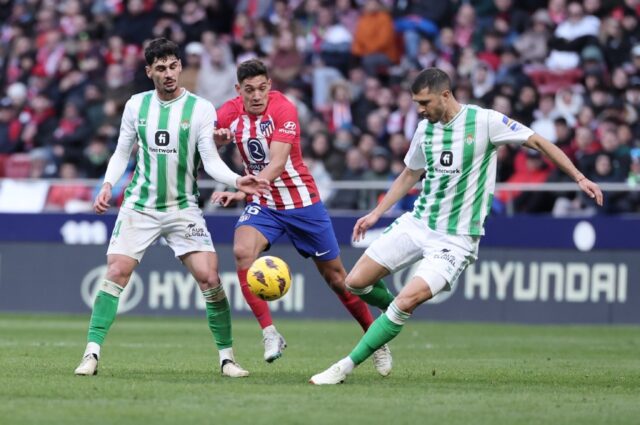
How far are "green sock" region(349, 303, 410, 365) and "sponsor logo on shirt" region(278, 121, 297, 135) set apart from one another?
6.33 feet

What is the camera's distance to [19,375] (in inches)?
396

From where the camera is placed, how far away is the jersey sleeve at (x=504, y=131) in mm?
10023

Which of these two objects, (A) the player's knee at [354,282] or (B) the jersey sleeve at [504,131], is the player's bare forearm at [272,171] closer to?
(A) the player's knee at [354,282]

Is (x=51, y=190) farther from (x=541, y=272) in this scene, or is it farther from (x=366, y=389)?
(x=366, y=389)

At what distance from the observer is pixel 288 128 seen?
35.4 feet

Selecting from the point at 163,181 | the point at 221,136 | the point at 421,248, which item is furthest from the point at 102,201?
the point at 421,248

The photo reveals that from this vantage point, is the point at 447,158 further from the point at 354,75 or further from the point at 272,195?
the point at 354,75

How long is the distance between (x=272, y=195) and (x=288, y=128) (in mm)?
670

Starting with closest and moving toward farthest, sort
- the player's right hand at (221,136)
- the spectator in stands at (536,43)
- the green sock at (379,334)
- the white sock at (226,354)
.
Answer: the green sock at (379,334), the player's right hand at (221,136), the white sock at (226,354), the spectator in stands at (536,43)

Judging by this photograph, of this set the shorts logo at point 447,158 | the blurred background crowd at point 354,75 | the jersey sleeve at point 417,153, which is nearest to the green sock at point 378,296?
the jersey sleeve at point 417,153

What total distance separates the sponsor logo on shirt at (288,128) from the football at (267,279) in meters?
1.06

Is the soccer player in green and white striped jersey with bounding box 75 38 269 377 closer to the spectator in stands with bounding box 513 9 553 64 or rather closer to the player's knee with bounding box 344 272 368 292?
the player's knee with bounding box 344 272 368 292

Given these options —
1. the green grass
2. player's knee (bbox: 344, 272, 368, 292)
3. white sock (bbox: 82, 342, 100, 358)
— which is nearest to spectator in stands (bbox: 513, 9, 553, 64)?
the green grass

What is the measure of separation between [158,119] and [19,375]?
220cm
